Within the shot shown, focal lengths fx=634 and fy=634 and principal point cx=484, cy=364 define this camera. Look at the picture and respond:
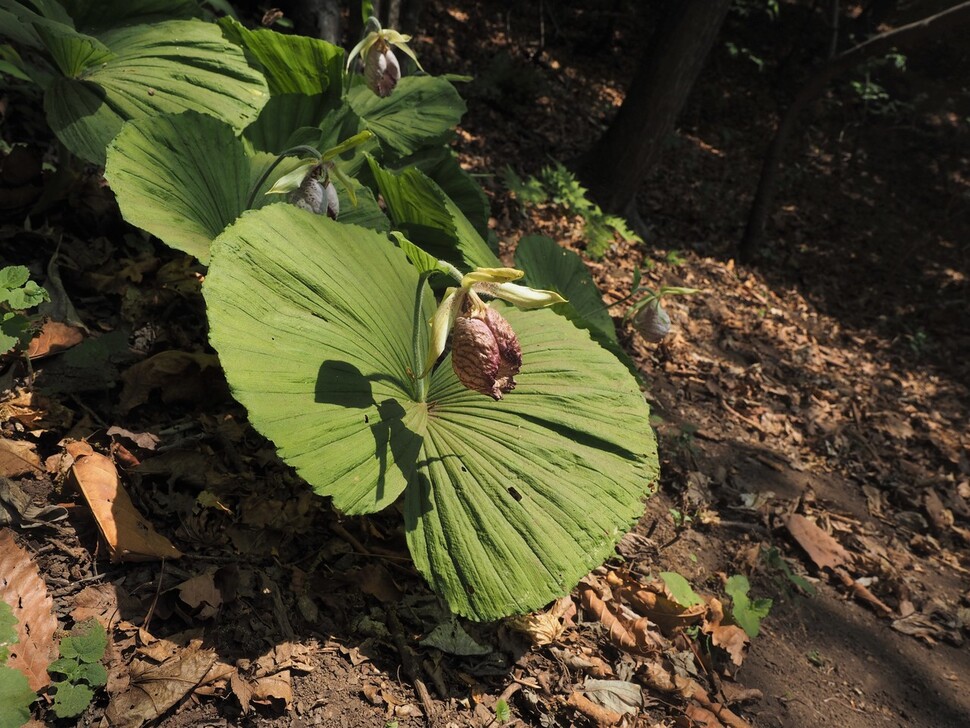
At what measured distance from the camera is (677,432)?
3.33m

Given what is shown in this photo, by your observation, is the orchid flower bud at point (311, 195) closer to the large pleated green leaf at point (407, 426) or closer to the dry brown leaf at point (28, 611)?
the large pleated green leaf at point (407, 426)

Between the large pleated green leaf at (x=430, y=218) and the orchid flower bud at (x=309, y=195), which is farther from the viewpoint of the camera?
the large pleated green leaf at (x=430, y=218)

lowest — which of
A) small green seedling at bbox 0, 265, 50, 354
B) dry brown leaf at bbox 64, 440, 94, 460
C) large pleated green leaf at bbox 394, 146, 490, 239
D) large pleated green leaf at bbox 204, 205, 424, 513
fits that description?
dry brown leaf at bbox 64, 440, 94, 460

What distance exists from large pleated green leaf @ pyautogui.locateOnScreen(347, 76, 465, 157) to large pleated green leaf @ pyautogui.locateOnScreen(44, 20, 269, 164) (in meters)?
0.59

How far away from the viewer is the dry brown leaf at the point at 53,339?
1.96 metres

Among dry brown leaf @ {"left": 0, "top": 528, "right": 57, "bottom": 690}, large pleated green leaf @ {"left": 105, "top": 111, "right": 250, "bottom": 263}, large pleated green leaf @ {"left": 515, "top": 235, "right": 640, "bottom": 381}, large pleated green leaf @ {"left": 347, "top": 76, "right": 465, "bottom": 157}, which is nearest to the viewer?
dry brown leaf @ {"left": 0, "top": 528, "right": 57, "bottom": 690}

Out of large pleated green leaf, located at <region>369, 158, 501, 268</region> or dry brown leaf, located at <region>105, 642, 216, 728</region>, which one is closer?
dry brown leaf, located at <region>105, 642, 216, 728</region>

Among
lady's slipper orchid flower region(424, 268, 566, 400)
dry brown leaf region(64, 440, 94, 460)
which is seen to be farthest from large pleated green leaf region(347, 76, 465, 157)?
dry brown leaf region(64, 440, 94, 460)

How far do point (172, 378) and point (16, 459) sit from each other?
0.49 metres

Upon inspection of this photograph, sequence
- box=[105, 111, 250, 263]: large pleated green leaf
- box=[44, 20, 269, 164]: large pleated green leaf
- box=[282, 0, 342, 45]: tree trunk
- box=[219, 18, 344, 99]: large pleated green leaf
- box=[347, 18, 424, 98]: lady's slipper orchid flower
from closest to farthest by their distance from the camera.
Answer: box=[105, 111, 250, 263]: large pleated green leaf < box=[44, 20, 269, 164]: large pleated green leaf < box=[219, 18, 344, 99]: large pleated green leaf < box=[347, 18, 424, 98]: lady's slipper orchid flower < box=[282, 0, 342, 45]: tree trunk

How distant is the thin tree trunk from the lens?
15.4 ft

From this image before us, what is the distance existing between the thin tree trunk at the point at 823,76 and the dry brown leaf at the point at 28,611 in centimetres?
603

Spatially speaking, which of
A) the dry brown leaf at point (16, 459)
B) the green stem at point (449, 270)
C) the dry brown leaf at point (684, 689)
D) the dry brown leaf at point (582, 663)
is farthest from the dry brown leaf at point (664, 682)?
the dry brown leaf at point (16, 459)

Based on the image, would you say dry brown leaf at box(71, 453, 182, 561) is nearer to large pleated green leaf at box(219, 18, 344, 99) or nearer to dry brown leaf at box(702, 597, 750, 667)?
large pleated green leaf at box(219, 18, 344, 99)
